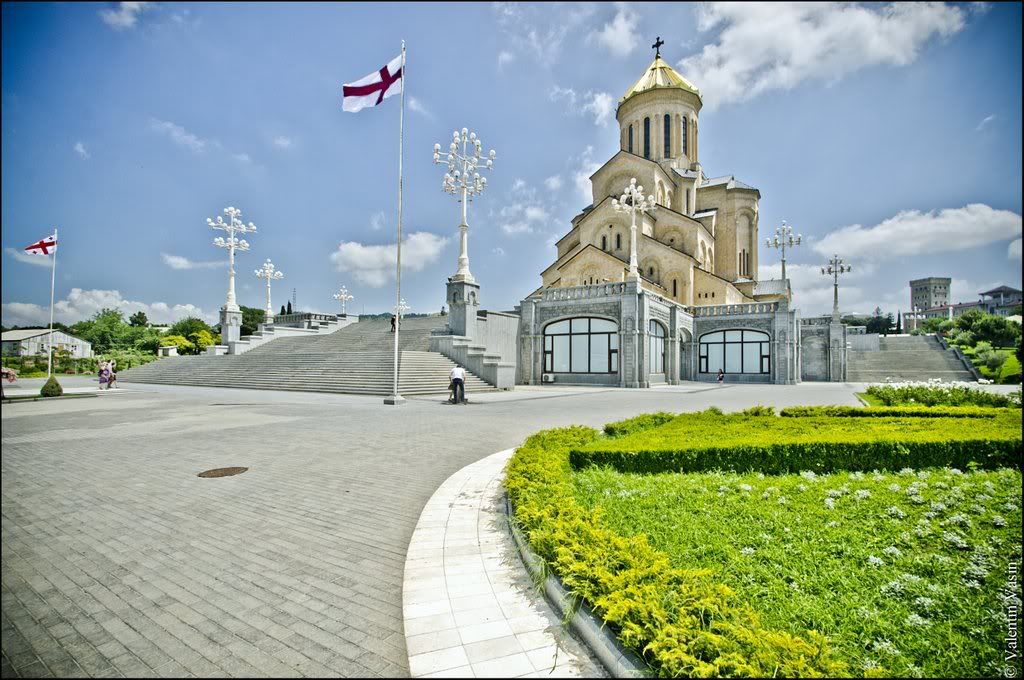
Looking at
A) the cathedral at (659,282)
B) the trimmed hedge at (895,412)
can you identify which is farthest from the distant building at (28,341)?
the cathedral at (659,282)

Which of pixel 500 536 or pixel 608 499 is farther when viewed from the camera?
pixel 608 499

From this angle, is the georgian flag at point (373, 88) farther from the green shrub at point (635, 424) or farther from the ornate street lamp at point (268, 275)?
the ornate street lamp at point (268, 275)

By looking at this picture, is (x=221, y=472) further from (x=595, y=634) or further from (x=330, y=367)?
(x=330, y=367)

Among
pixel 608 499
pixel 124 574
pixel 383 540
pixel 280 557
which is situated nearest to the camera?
pixel 124 574

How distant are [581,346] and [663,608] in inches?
1148

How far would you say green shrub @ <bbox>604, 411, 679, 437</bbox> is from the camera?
30.0 feet

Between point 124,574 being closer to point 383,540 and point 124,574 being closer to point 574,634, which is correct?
point 383,540

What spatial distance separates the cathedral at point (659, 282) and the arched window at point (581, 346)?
71 millimetres

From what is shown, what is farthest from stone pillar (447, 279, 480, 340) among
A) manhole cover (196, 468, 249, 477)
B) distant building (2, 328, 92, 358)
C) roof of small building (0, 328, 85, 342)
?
roof of small building (0, 328, 85, 342)

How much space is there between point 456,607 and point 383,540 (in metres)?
1.54

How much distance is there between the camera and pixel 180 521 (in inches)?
196

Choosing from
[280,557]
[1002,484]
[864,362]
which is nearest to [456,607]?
[280,557]

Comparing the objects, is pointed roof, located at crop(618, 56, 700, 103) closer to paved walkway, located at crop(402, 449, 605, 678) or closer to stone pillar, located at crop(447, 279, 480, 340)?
stone pillar, located at crop(447, 279, 480, 340)

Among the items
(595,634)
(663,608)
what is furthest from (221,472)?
(663,608)
